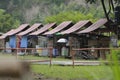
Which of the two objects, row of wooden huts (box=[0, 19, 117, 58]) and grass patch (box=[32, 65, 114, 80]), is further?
row of wooden huts (box=[0, 19, 117, 58])

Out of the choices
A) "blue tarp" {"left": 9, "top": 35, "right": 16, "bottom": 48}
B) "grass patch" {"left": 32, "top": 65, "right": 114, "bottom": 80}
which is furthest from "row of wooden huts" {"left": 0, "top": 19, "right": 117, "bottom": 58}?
"grass patch" {"left": 32, "top": 65, "right": 114, "bottom": 80}

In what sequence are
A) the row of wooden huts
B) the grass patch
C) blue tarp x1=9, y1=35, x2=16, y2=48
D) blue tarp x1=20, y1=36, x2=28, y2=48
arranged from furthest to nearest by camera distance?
blue tarp x1=9, y1=35, x2=16, y2=48
blue tarp x1=20, y1=36, x2=28, y2=48
the row of wooden huts
the grass patch

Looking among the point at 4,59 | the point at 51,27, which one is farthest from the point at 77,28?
the point at 4,59

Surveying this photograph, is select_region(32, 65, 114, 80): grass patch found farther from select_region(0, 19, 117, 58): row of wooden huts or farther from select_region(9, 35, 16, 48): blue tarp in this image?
select_region(9, 35, 16, 48): blue tarp

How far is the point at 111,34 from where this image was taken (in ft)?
95.3

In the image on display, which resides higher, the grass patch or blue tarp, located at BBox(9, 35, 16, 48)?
blue tarp, located at BBox(9, 35, 16, 48)

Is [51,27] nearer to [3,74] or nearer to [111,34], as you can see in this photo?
[111,34]

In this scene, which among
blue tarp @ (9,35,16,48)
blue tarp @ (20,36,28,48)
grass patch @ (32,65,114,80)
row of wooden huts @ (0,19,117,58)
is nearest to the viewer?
grass patch @ (32,65,114,80)

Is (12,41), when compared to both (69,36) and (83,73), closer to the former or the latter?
(69,36)

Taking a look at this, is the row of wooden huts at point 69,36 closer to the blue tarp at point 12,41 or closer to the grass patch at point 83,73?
the blue tarp at point 12,41

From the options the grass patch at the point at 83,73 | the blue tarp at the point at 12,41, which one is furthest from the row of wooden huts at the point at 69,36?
the grass patch at the point at 83,73

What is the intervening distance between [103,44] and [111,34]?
98cm

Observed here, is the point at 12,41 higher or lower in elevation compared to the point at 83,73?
higher

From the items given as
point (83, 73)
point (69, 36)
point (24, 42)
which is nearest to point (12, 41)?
point (24, 42)
